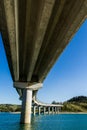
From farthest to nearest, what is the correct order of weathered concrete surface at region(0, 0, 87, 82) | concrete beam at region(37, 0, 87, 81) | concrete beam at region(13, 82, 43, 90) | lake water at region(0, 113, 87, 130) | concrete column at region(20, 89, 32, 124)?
concrete beam at region(13, 82, 43, 90), concrete column at region(20, 89, 32, 124), lake water at region(0, 113, 87, 130), concrete beam at region(37, 0, 87, 81), weathered concrete surface at region(0, 0, 87, 82)

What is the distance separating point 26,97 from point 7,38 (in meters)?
23.6

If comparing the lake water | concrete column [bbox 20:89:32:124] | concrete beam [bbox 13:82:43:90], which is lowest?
the lake water

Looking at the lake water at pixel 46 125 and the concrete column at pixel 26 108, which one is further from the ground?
the concrete column at pixel 26 108

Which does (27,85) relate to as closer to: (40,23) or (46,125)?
(46,125)

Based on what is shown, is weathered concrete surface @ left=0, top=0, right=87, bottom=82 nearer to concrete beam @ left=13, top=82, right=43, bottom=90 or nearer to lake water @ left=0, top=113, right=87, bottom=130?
concrete beam @ left=13, top=82, right=43, bottom=90

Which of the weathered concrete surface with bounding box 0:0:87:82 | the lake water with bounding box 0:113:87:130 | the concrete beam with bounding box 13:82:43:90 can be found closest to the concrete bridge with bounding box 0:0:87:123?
the weathered concrete surface with bounding box 0:0:87:82

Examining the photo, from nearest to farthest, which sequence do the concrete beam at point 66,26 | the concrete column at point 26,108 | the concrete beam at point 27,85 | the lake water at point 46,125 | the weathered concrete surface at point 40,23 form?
the weathered concrete surface at point 40,23 → the concrete beam at point 66,26 → the lake water at point 46,125 → the concrete column at point 26,108 → the concrete beam at point 27,85

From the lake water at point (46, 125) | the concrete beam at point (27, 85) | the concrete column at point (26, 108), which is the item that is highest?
the concrete beam at point (27, 85)

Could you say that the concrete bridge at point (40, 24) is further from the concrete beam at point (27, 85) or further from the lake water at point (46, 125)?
the lake water at point (46, 125)

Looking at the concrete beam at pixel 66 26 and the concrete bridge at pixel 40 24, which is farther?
the concrete beam at pixel 66 26

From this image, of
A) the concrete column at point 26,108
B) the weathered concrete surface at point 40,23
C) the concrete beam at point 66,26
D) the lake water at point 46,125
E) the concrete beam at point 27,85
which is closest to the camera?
the weathered concrete surface at point 40,23

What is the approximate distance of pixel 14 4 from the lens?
14906 mm

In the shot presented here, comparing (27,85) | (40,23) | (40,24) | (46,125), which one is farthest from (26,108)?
(40,23)

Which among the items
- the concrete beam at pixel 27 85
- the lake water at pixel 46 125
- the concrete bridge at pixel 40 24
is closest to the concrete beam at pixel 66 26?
the concrete bridge at pixel 40 24
